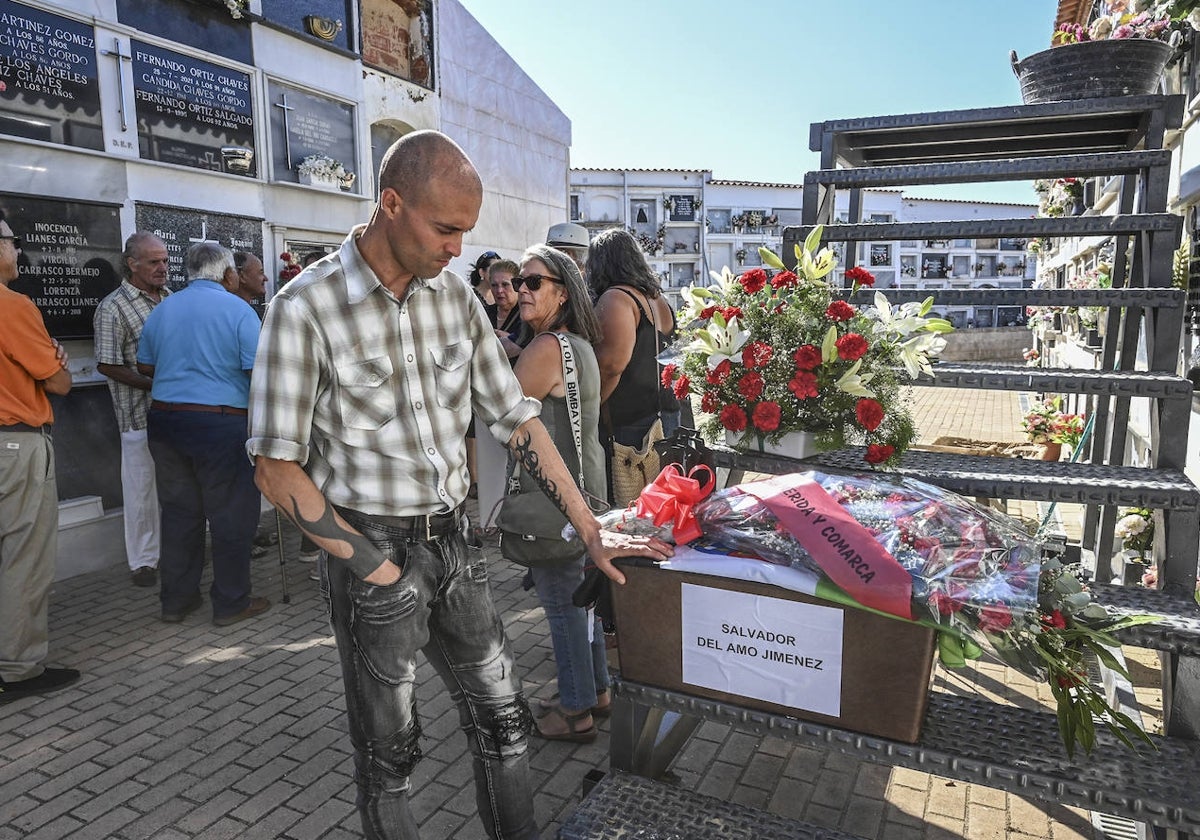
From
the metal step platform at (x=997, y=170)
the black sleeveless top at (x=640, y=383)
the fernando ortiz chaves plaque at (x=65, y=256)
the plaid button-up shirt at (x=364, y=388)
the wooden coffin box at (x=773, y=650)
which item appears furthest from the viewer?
the fernando ortiz chaves plaque at (x=65, y=256)

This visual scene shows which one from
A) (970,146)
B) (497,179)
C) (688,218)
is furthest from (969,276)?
(970,146)

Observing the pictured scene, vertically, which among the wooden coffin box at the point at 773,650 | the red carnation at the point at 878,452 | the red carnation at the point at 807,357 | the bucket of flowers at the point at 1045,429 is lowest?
the bucket of flowers at the point at 1045,429

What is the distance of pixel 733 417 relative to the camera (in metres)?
2.69

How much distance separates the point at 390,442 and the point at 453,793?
1.74m

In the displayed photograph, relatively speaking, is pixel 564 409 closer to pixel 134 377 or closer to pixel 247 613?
pixel 247 613

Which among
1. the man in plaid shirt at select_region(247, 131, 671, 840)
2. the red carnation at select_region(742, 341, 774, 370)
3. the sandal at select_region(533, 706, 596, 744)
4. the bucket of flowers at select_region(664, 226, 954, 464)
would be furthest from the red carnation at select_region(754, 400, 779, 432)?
the sandal at select_region(533, 706, 596, 744)

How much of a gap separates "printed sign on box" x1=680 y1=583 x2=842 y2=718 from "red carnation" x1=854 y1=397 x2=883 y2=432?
81 cm

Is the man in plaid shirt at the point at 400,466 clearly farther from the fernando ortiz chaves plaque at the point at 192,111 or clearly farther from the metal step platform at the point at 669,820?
the fernando ortiz chaves plaque at the point at 192,111

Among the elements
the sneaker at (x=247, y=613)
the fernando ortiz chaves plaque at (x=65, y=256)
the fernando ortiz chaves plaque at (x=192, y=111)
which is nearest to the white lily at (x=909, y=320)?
the sneaker at (x=247, y=613)

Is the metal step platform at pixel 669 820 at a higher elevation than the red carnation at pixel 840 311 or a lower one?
lower

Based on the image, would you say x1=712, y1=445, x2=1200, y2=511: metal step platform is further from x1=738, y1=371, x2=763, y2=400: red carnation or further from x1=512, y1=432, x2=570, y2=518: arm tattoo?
x1=512, y1=432, x2=570, y2=518: arm tattoo

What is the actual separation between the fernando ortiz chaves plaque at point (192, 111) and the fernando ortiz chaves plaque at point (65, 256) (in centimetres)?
84

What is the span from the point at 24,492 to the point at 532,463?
10.4 ft

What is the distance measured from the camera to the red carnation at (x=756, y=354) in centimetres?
262
